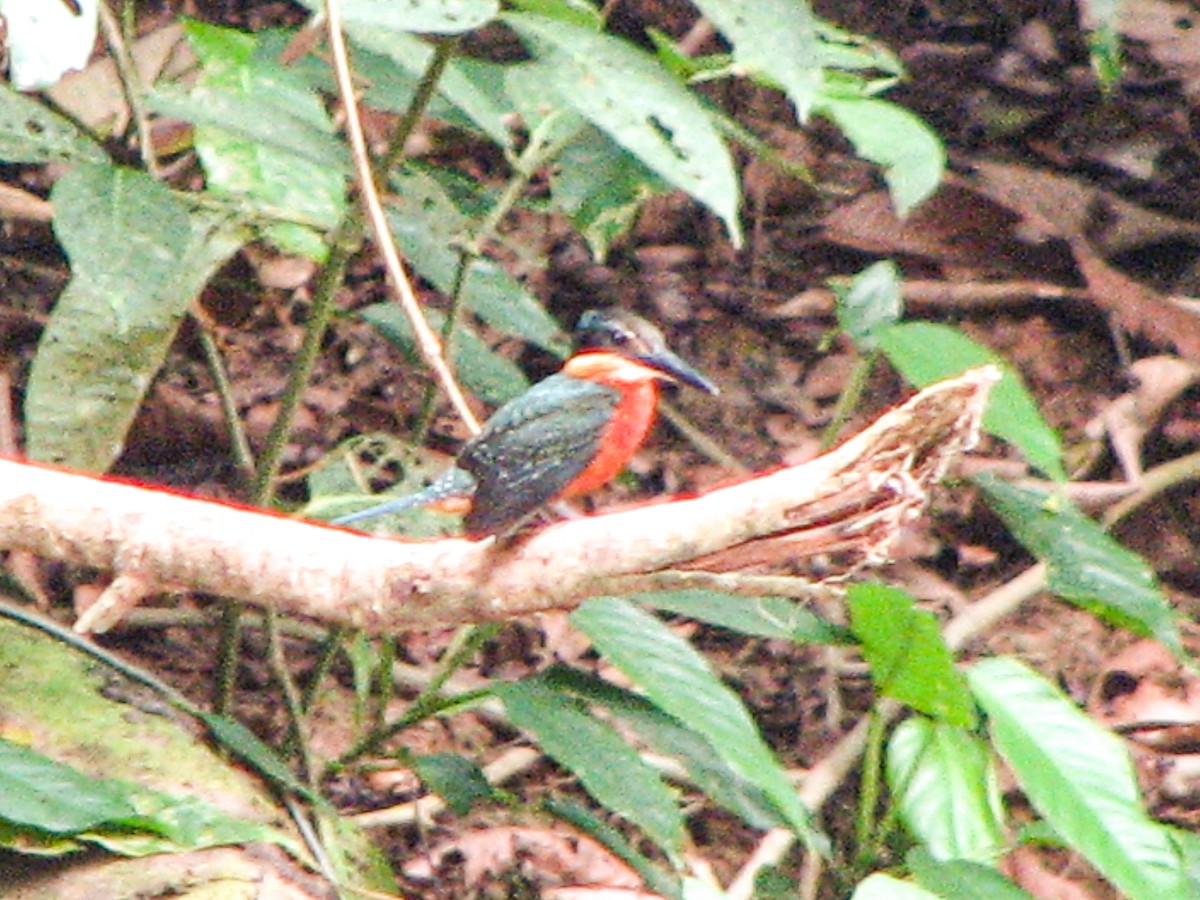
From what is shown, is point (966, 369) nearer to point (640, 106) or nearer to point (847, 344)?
point (640, 106)

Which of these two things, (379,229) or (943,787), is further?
(943,787)

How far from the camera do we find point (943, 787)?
137 inches

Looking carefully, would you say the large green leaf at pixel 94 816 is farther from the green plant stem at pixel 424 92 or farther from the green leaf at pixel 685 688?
the green plant stem at pixel 424 92

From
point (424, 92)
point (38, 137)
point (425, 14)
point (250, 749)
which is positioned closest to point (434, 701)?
point (250, 749)

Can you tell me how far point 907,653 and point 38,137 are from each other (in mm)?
1929

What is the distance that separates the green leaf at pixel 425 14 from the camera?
2.61m

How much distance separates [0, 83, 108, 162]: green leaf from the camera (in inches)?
126

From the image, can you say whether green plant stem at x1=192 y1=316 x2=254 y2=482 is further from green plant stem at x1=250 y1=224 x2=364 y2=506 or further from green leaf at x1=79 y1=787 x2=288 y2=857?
green leaf at x1=79 y1=787 x2=288 y2=857

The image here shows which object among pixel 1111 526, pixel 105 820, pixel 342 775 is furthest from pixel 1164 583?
pixel 105 820

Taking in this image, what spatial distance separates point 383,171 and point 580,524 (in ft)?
3.87

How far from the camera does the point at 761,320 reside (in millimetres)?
5930

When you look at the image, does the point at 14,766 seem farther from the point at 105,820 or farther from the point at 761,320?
the point at 761,320

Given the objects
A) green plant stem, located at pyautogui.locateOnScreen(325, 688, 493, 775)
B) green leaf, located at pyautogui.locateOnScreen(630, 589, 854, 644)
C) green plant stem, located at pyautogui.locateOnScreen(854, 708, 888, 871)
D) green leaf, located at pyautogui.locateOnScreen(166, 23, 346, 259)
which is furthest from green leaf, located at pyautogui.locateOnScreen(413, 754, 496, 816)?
green leaf, located at pyautogui.locateOnScreen(166, 23, 346, 259)

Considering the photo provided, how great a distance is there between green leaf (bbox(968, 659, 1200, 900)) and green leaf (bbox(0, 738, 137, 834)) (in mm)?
1651
